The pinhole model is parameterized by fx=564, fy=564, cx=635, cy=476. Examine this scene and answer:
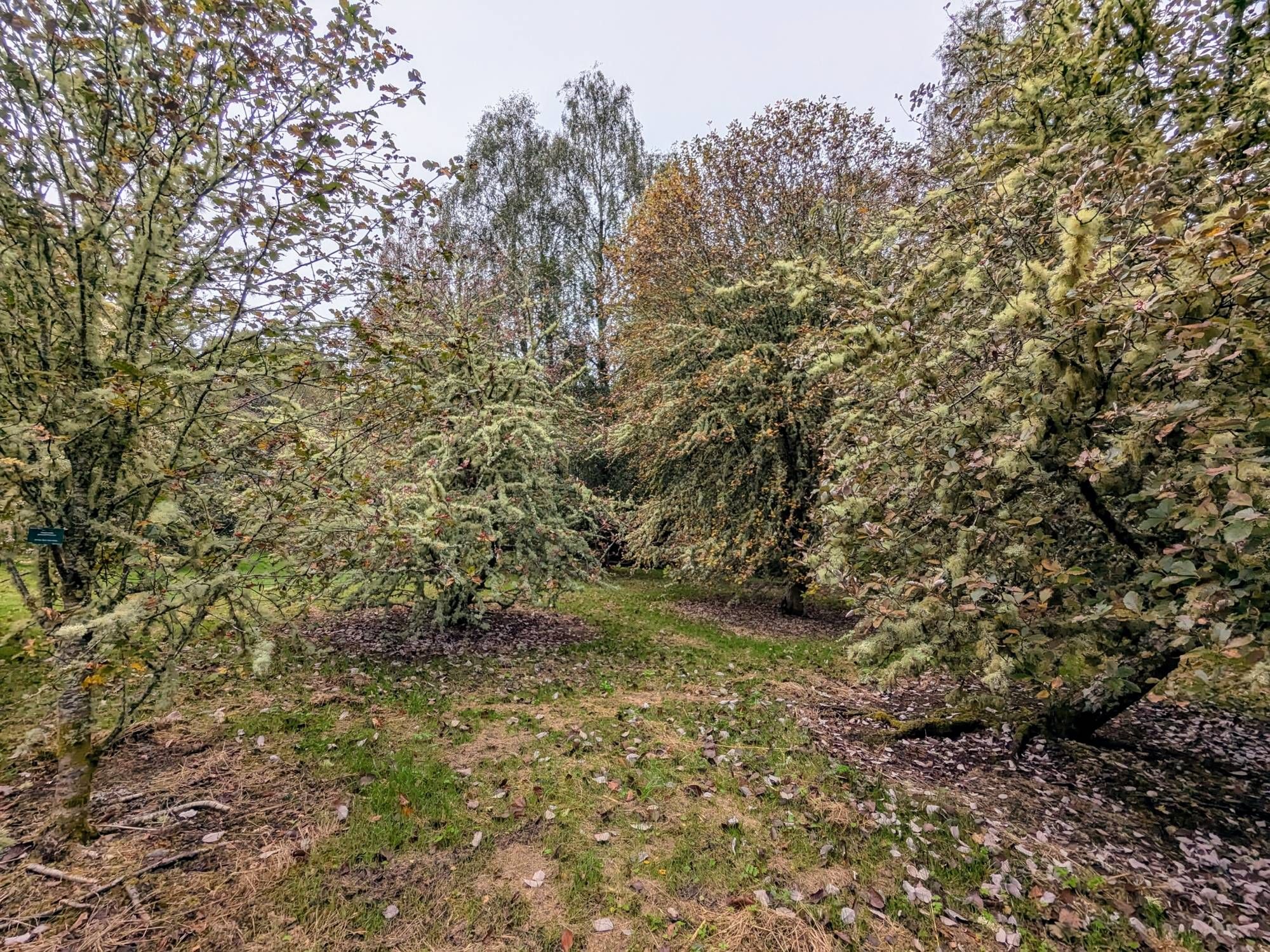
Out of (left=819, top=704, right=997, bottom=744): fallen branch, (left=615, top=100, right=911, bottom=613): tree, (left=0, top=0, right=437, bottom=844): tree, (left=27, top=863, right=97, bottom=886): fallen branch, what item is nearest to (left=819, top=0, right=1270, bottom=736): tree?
(left=819, top=704, right=997, bottom=744): fallen branch

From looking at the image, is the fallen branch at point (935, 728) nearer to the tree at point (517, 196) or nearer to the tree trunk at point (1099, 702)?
the tree trunk at point (1099, 702)

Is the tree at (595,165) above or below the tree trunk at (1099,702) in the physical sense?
above

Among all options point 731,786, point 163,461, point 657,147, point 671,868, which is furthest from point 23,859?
point 657,147

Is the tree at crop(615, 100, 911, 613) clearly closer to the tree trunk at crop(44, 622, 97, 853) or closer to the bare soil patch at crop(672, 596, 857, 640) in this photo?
the bare soil patch at crop(672, 596, 857, 640)

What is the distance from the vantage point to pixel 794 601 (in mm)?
13023

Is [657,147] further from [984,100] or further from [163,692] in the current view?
[163,692]

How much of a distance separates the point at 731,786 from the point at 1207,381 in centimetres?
441

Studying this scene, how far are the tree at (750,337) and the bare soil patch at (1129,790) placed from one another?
16.7 ft

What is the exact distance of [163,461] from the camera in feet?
12.5

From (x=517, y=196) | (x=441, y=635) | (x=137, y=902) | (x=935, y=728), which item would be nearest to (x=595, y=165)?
(x=517, y=196)

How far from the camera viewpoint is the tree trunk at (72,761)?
12.0 ft

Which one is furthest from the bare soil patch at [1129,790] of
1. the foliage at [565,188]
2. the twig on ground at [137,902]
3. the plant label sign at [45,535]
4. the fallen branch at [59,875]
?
the foliage at [565,188]

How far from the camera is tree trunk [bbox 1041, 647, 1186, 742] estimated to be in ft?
13.6

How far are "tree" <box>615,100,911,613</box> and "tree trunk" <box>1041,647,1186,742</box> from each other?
5.34m
